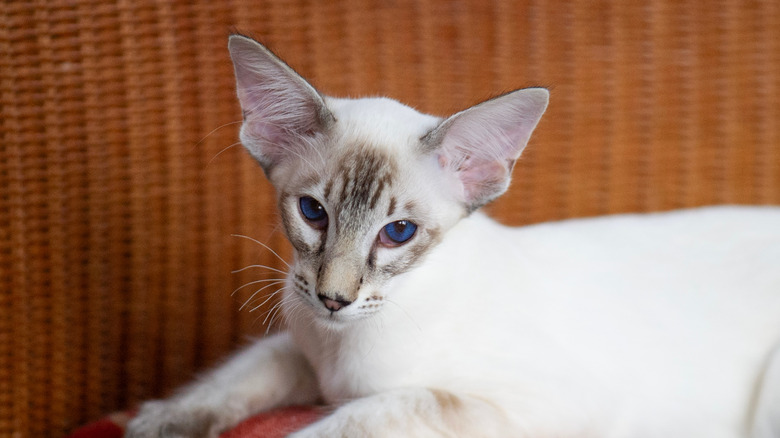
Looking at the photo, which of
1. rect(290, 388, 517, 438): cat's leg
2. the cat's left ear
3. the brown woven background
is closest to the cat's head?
the cat's left ear

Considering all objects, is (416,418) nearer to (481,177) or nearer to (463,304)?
(463,304)

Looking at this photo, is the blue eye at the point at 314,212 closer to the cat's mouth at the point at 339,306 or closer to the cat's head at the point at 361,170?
the cat's head at the point at 361,170

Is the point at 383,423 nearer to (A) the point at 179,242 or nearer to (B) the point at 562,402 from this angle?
(B) the point at 562,402

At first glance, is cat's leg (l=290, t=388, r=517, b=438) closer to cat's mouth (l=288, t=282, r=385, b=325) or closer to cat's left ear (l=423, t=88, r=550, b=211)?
cat's mouth (l=288, t=282, r=385, b=325)

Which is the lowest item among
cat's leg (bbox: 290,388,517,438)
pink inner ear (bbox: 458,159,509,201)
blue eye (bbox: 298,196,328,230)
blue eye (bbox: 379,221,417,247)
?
cat's leg (bbox: 290,388,517,438)

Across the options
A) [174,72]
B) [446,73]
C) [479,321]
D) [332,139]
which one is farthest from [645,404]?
[174,72]

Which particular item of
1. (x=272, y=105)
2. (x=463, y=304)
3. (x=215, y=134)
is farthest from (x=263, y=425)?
(x=215, y=134)
